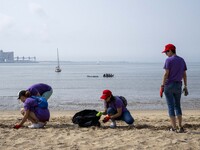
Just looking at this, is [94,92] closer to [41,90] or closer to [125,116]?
[41,90]

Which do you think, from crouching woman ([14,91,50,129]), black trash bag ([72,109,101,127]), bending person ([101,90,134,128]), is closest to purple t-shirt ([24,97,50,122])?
crouching woman ([14,91,50,129])

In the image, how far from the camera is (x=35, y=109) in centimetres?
790

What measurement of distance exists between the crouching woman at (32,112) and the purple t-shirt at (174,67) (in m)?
2.90

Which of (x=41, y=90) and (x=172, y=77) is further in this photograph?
(x=41, y=90)

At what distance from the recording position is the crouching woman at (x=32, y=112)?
7734 mm

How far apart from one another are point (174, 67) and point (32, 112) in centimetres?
325

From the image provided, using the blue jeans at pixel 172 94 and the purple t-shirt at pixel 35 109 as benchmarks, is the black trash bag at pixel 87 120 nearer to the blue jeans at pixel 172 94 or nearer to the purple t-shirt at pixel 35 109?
the purple t-shirt at pixel 35 109

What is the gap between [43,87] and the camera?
8.84 m

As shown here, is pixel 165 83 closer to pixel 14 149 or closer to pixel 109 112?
pixel 109 112

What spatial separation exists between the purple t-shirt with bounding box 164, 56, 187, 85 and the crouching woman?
2900 millimetres

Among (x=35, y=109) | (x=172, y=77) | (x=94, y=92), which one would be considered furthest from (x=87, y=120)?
(x=94, y=92)

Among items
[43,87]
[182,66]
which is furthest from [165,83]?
[43,87]

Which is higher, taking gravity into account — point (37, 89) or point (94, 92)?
point (37, 89)

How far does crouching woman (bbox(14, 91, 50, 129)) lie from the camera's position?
7734 mm
